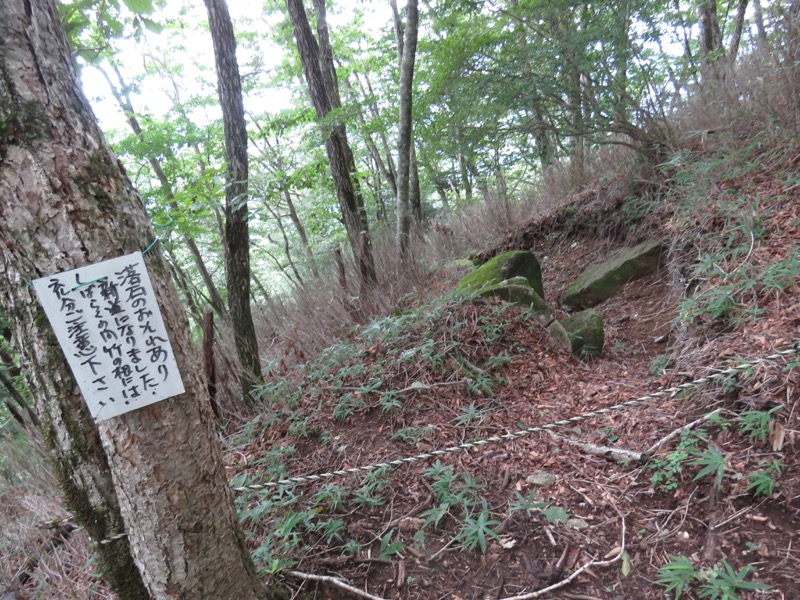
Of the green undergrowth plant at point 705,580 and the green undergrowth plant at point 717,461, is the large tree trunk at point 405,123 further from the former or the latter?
the green undergrowth plant at point 705,580

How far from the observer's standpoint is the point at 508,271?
457cm

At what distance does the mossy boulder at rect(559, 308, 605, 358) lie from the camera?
3559 millimetres

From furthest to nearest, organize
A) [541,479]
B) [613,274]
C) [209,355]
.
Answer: [613,274]
[209,355]
[541,479]

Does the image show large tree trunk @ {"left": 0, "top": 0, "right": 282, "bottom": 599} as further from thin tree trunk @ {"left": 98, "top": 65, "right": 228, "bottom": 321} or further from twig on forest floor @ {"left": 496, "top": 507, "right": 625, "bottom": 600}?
thin tree trunk @ {"left": 98, "top": 65, "right": 228, "bottom": 321}

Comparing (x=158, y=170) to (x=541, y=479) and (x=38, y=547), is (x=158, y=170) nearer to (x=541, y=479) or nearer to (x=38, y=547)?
(x=38, y=547)

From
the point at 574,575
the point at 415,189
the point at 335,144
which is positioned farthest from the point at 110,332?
the point at 415,189

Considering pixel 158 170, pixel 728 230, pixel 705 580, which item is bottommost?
pixel 705 580

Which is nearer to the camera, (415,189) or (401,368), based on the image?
(401,368)

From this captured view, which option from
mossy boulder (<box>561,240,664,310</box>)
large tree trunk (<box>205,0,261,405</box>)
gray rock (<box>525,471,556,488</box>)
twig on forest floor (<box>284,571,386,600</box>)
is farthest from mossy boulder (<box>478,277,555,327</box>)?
twig on forest floor (<box>284,571,386,600</box>)

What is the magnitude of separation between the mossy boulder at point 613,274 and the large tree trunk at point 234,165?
3408 mm

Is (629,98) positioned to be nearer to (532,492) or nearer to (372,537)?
(532,492)

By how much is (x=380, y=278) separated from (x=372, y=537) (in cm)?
372

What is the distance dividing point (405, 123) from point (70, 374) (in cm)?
498

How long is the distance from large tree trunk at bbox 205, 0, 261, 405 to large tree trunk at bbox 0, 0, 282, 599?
243cm
